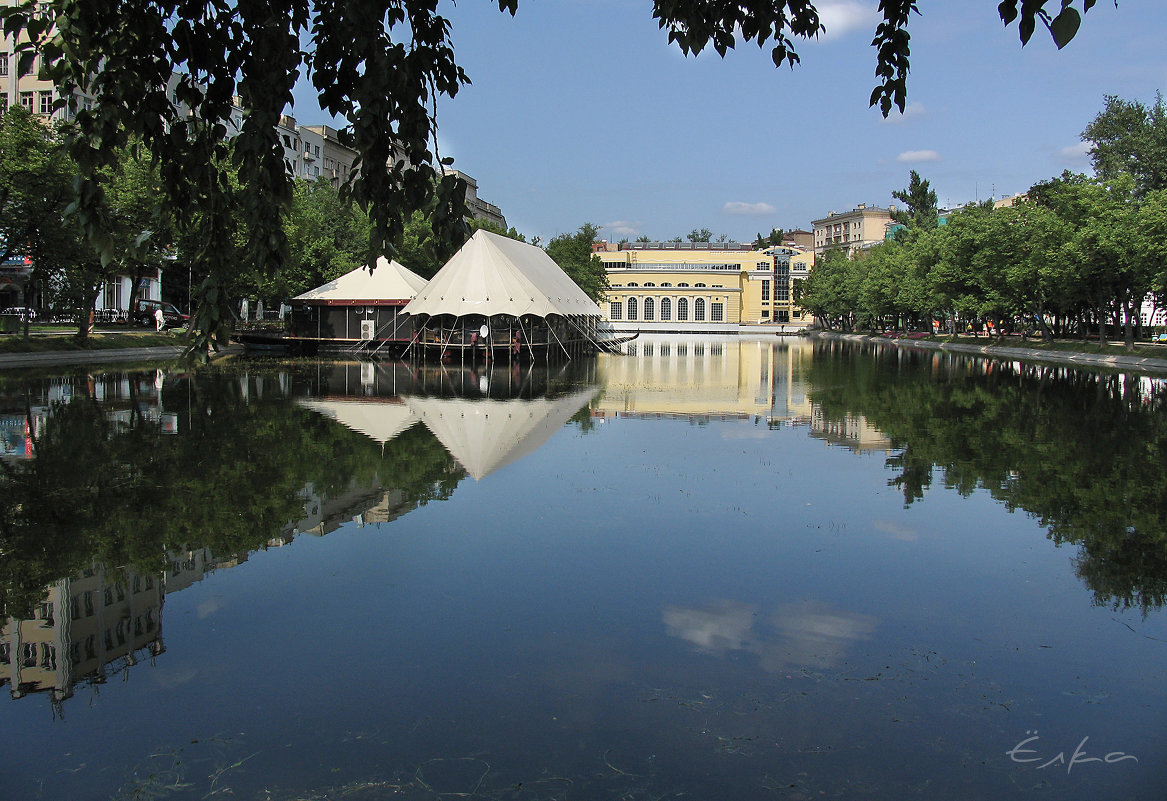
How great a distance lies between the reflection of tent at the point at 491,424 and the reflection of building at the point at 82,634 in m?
5.29

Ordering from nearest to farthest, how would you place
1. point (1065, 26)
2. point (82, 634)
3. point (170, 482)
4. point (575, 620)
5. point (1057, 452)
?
point (1065, 26), point (82, 634), point (575, 620), point (170, 482), point (1057, 452)

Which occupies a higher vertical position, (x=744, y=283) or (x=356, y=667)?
(x=744, y=283)

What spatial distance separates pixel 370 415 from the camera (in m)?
18.4

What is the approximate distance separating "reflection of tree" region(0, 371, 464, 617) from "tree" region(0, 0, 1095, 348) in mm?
3891

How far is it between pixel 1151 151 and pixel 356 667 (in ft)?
213

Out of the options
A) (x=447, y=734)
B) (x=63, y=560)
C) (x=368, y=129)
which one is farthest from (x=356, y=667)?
(x=63, y=560)

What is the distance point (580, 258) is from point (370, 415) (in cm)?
6550

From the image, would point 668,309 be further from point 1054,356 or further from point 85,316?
point 85,316

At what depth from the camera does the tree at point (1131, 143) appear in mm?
56844

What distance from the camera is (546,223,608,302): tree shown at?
264 feet

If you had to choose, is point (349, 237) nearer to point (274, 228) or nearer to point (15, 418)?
point (15, 418)

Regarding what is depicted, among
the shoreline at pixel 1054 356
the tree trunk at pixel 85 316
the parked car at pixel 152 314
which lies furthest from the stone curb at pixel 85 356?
the shoreline at pixel 1054 356

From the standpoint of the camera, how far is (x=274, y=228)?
4301 millimetres

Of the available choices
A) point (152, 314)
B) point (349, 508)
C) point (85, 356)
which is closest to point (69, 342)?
point (85, 356)
